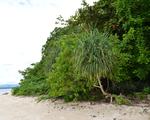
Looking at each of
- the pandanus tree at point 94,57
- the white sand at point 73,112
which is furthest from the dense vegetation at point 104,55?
the white sand at point 73,112

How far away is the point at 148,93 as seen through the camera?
14516 millimetres

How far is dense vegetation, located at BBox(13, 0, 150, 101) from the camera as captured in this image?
43.6 feet

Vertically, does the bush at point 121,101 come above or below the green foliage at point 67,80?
below

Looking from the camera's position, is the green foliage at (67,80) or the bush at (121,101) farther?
the green foliage at (67,80)

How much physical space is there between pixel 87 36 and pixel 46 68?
539 cm

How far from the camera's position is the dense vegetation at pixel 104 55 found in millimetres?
13289

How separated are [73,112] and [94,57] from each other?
2.19 meters

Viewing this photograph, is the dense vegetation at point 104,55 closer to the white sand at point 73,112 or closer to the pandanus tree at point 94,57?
the pandanus tree at point 94,57

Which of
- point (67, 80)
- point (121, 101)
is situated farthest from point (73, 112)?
point (67, 80)

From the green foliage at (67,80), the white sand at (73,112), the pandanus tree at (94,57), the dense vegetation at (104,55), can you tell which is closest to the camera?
the white sand at (73,112)

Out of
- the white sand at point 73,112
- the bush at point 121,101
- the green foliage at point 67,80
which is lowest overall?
the white sand at point 73,112

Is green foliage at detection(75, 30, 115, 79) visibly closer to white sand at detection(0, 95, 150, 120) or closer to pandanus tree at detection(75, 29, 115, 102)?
pandanus tree at detection(75, 29, 115, 102)

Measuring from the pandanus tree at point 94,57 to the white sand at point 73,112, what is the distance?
106 centimetres

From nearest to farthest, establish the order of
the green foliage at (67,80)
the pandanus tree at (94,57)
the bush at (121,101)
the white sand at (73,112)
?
the white sand at (73,112)
the bush at (121,101)
the pandanus tree at (94,57)
the green foliage at (67,80)
